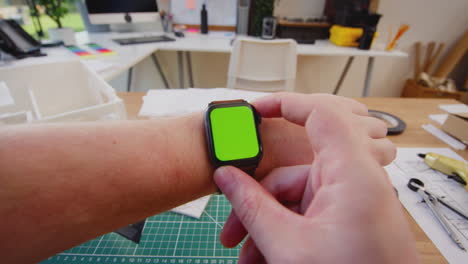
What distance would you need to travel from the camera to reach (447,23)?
9.05 ft

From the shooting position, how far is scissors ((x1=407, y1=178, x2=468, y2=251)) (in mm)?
528

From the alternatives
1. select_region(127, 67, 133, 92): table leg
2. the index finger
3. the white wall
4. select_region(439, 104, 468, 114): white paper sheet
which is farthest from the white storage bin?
the white wall

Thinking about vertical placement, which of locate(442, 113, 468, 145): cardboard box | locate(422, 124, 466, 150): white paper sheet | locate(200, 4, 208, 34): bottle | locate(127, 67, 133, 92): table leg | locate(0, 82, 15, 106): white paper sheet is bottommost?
locate(127, 67, 133, 92): table leg

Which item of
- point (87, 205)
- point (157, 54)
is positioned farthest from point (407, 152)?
point (157, 54)

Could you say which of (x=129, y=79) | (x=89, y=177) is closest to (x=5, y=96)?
(x=89, y=177)

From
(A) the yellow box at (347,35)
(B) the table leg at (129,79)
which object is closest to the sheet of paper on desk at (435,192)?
(A) the yellow box at (347,35)

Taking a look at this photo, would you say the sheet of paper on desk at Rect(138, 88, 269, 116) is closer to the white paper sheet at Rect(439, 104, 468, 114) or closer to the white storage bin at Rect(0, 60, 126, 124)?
the white storage bin at Rect(0, 60, 126, 124)

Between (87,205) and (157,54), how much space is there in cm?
290

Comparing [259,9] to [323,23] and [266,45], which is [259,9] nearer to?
[323,23]

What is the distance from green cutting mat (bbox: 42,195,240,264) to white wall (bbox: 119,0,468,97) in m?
2.61

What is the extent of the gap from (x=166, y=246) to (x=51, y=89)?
0.72 meters

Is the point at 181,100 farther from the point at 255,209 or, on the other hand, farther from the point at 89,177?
the point at 255,209

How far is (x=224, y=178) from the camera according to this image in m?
0.46

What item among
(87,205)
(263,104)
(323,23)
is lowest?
(87,205)
